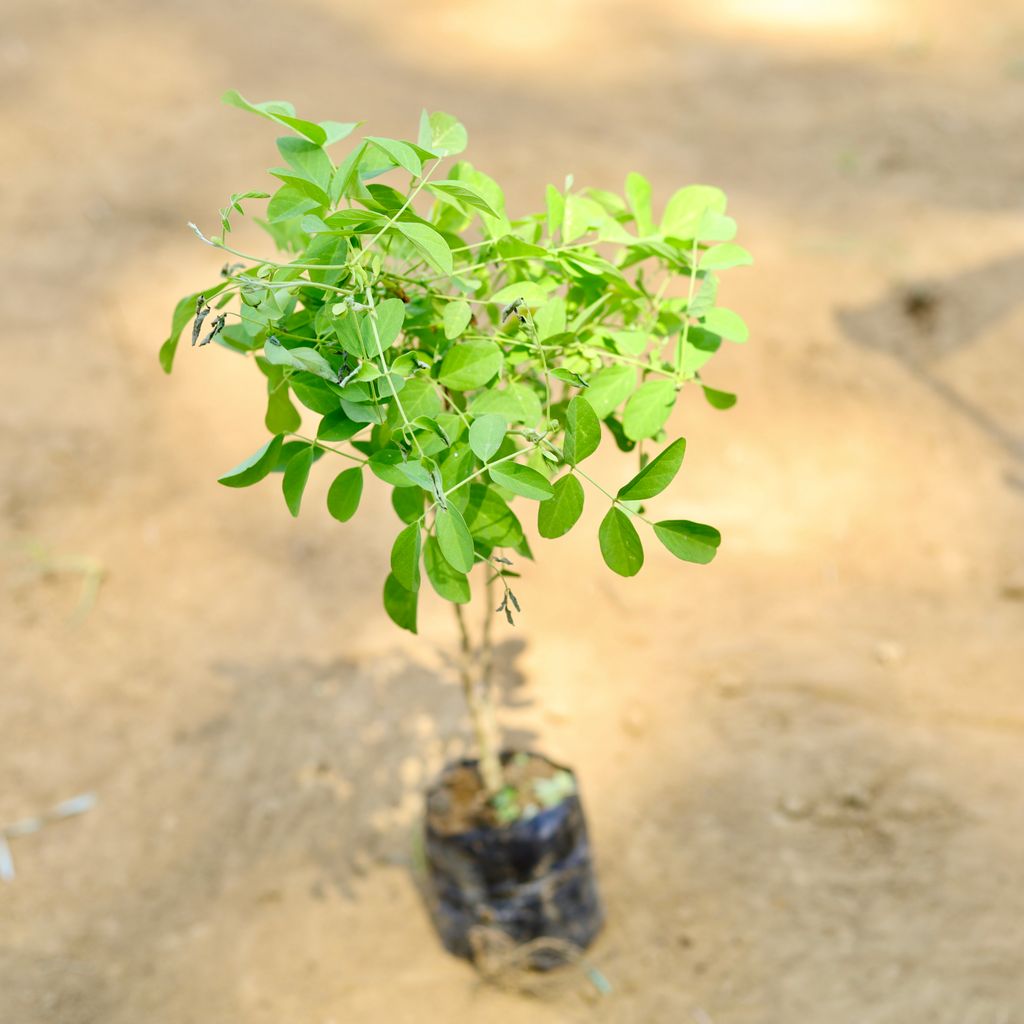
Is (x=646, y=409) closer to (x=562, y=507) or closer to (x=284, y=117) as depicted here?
(x=562, y=507)

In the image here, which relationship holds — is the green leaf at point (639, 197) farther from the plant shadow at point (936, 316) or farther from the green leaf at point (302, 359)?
the plant shadow at point (936, 316)

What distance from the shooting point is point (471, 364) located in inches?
46.1

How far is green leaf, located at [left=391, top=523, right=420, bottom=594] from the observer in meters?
1.10

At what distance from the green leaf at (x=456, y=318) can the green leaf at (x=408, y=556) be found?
215mm

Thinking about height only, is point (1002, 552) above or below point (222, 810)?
above

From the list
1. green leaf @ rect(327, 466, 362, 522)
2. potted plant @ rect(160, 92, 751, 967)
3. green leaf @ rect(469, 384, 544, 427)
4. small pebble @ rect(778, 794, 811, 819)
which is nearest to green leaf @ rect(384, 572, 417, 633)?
potted plant @ rect(160, 92, 751, 967)

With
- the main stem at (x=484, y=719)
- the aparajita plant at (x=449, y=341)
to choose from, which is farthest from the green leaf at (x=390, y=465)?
the main stem at (x=484, y=719)

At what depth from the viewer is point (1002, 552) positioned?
→ 2982mm

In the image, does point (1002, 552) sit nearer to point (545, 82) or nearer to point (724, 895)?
point (724, 895)

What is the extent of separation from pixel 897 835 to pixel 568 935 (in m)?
0.78

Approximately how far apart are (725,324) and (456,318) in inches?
13.7

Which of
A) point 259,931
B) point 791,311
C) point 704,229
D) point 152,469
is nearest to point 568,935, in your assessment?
point 259,931

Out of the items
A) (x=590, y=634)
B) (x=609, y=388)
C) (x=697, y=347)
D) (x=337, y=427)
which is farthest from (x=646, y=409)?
(x=590, y=634)

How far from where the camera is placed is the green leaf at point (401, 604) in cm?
118
